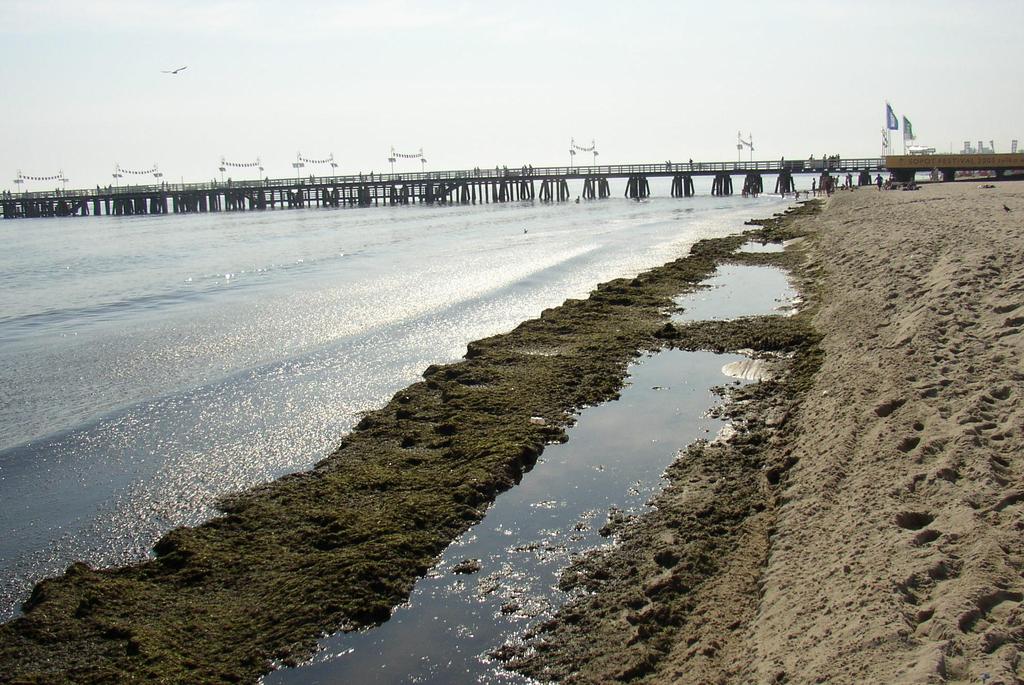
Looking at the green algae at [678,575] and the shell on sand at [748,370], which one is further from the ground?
the shell on sand at [748,370]

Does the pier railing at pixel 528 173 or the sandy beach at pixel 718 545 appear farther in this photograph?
the pier railing at pixel 528 173

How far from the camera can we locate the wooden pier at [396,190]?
95.7 m

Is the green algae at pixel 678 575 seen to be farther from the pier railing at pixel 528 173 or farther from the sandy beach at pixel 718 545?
the pier railing at pixel 528 173

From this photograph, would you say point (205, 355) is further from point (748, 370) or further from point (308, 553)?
point (308, 553)

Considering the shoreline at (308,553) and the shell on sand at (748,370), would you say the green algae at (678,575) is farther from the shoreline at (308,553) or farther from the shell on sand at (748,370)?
the shell on sand at (748,370)

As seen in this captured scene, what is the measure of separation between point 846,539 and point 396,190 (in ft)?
340

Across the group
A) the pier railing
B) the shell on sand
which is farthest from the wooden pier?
the shell on sand

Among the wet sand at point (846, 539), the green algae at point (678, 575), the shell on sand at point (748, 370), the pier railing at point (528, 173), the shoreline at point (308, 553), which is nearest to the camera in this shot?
the wet sand at point (846, 539)

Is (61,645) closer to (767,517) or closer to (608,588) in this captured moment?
(608,588)

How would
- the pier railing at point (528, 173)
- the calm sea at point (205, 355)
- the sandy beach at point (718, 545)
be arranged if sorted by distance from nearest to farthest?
the sandy beach at point (718, 545) → the calm sea at point (205, 355) → the pier railing at point (528, 173)

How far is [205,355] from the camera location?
1819 centimetres

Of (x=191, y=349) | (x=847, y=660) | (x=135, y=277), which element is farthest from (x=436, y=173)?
(x=847, y=660)

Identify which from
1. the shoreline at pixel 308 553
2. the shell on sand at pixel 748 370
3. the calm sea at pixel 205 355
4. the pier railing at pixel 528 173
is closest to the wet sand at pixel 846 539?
the shell on sand at pixel 748 370

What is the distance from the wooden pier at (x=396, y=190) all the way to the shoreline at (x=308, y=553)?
83.2m
